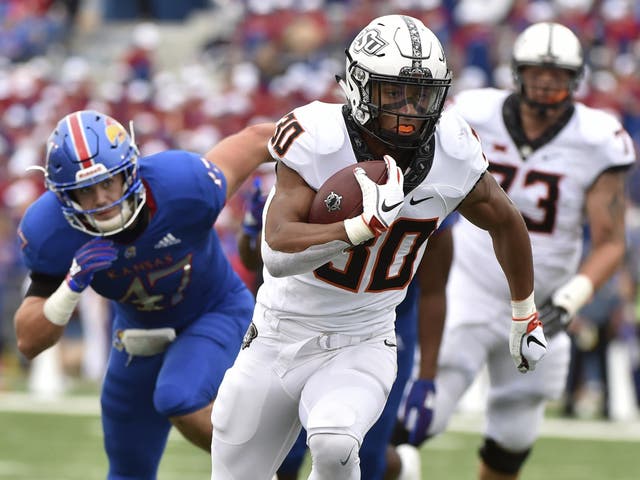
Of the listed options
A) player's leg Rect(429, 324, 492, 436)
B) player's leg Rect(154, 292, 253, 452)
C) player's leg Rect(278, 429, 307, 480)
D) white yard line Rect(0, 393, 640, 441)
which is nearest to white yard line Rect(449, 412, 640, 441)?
white yard line Rect(0, 393, 640, 441)

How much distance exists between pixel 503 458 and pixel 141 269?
6.26ft

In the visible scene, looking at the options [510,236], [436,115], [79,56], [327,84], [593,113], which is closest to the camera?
[436,115]

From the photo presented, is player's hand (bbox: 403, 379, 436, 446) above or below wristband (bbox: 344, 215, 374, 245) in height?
below

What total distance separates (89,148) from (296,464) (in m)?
1.53

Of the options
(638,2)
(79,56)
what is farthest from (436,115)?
(79,56)

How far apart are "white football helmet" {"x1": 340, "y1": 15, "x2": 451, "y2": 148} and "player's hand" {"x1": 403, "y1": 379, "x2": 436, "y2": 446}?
4.37 ft

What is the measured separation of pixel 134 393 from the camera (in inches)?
191

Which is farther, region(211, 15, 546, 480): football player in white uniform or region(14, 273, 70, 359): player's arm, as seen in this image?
region(14, 273, 70, 359): player's arm

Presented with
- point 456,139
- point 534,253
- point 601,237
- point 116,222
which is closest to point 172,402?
point 116,222

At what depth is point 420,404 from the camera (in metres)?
5.01

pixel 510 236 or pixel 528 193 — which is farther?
pixel 528 193

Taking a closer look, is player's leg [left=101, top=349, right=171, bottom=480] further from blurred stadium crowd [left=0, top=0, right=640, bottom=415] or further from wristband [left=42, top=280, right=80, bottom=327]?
blurred stadium crowd [left=0, top=0, right=640, bottom=415]

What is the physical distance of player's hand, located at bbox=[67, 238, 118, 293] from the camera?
4508 mm

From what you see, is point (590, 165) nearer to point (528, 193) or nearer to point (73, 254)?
point (528, 193)
